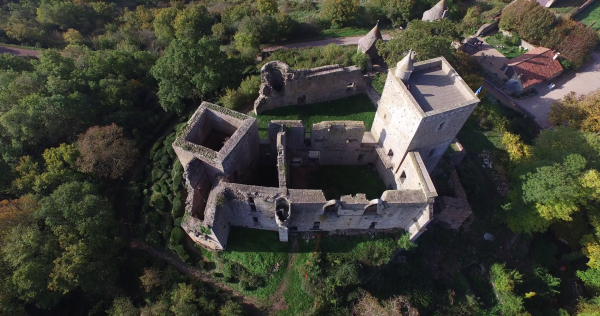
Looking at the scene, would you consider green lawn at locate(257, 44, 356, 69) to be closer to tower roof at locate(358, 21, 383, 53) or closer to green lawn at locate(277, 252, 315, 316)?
tower roof at locate(358, 21, 383, 53)

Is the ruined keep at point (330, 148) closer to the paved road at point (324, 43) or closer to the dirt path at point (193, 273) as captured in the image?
the dirt path at point (193, 273)

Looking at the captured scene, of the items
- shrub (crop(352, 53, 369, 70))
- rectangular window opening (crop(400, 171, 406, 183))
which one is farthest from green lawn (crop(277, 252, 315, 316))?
shrub (crop(352, 53, 369, 70))

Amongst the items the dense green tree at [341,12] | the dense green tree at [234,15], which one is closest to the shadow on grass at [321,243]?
the dense green tree at [234,15]

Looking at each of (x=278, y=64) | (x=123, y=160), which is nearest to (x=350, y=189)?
(x=278, y=64)

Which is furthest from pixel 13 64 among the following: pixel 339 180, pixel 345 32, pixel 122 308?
pixel 345 32

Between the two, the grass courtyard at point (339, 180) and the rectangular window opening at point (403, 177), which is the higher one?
the rectangular window opening at point (403, 177)

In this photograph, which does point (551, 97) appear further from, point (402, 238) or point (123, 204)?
point (123, 204)

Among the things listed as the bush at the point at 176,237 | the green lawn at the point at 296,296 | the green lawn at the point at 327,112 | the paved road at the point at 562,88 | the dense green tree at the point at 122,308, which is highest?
the green lawn at the point at 327,112

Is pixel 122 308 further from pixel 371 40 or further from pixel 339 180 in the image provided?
pixel 371 40
